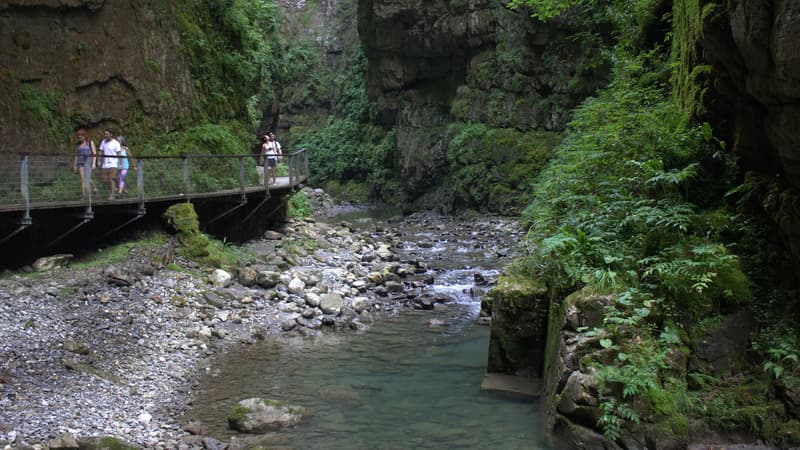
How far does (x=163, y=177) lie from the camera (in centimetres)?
1462

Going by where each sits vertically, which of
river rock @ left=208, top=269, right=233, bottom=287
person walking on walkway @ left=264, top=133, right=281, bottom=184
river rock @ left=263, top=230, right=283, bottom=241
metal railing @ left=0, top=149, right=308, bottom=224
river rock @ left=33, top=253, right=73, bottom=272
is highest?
person walking on walkway @ left=264, top=133, right=281, bottom=184

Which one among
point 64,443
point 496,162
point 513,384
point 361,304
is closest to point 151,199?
point 361,304

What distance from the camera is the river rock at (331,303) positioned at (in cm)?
1322

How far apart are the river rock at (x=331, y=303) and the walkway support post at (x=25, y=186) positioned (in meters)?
5.60

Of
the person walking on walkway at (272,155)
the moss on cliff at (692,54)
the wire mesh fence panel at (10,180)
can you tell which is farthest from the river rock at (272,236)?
the moss on cliff at (692,54)

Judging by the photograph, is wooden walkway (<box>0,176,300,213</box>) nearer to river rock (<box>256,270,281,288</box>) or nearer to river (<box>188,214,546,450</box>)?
river rock (<box>256,270,281,288</box>)

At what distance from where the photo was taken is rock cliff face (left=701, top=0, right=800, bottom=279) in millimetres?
5516

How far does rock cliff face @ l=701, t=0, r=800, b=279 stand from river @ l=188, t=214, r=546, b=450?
3.82 m

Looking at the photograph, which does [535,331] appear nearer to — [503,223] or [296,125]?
[503,223]

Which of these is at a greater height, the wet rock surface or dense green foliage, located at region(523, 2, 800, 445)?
dense green foliage, located at region(523, 2, 800, 445)

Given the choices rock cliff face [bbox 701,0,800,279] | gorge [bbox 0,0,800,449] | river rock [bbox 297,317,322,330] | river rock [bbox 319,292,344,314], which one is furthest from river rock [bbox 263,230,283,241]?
rock cliff face [bbox 701,0,800,279]

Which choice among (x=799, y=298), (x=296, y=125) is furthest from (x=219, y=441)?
(x=296, y=125)

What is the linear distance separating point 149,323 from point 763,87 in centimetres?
947

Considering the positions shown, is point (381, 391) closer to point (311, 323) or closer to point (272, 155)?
point (311, 323)
